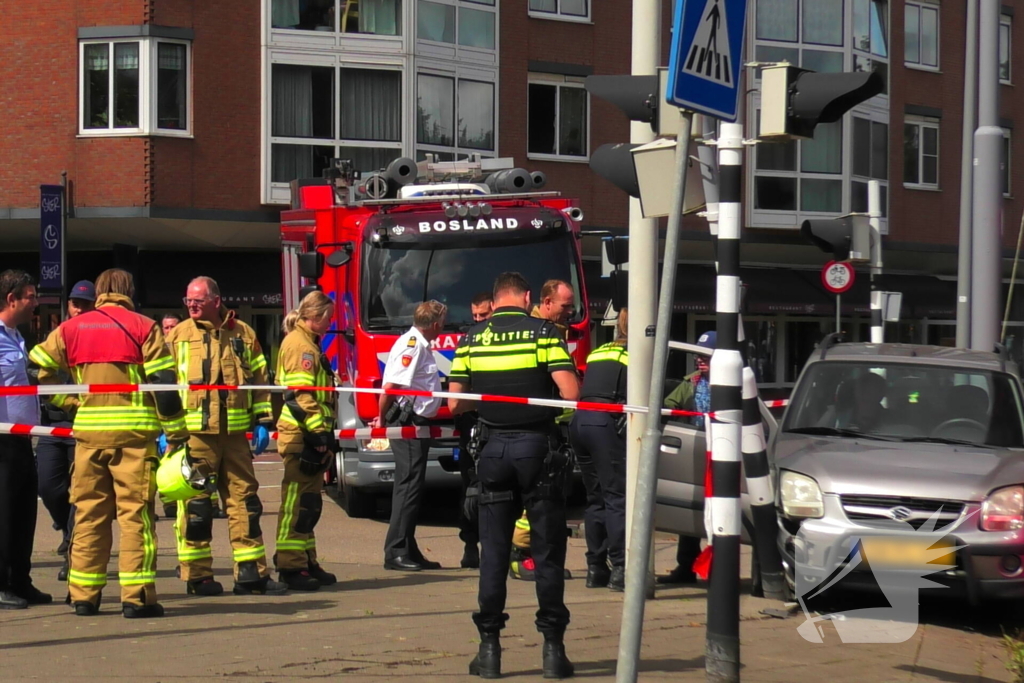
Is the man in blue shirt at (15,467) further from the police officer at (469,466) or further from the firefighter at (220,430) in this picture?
the police officer at (469,466)

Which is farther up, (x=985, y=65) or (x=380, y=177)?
(x=985, y=65)

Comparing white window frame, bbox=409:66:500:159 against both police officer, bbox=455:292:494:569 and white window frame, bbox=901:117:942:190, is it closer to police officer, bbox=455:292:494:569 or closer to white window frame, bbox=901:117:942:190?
white window frame, bbox=901:117:942:190

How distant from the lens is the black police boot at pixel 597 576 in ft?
29.2

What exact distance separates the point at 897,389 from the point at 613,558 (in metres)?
2.19

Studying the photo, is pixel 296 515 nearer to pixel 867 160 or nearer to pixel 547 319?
pixel 547 319

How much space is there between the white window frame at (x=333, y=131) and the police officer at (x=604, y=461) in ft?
55.9

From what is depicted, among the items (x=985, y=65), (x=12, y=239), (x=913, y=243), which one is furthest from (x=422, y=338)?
(x=913, y=243)

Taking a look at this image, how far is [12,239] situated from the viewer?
85.0 ft

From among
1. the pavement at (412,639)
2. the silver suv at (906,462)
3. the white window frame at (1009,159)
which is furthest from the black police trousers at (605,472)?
the white window frame at (1009,159)

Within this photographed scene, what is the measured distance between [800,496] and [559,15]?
21788 mm

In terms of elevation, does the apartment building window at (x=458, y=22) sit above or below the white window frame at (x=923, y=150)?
above

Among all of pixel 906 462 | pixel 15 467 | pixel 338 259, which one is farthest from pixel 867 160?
pixel 15 467

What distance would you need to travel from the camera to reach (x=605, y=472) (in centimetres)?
872

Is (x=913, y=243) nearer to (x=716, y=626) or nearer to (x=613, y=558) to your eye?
(x=613, y=558)
